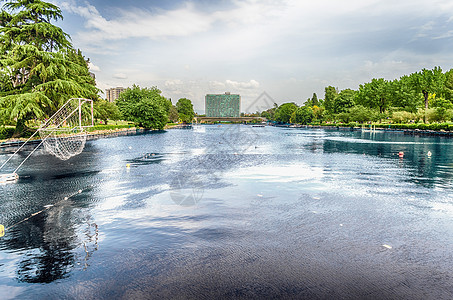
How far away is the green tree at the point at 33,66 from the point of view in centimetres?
4512

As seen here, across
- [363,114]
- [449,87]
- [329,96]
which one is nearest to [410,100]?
[449,87]

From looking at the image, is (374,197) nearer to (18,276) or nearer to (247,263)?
(247,263)

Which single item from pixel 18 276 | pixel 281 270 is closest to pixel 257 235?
pixel 281 270

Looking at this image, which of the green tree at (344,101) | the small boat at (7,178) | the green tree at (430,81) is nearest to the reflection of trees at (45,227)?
the small boat at (7,178)

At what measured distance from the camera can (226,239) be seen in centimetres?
1131

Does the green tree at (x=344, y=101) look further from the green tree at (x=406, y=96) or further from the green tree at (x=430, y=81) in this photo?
the green tree at (x=430, y=81)

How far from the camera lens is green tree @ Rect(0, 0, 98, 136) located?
45125 mm

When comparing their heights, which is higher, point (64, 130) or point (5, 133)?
point (64, 130)

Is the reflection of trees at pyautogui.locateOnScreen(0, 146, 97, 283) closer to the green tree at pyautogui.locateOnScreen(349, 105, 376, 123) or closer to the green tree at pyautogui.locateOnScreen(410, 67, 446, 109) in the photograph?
the green tree at pyautogui.locateOnScreen(410, 67, 446, 109)

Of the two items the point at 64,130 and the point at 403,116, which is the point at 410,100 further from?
the point at 64,130

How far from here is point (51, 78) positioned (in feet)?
168

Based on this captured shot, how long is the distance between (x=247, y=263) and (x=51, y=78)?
176 ft

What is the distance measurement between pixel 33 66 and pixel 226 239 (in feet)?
176

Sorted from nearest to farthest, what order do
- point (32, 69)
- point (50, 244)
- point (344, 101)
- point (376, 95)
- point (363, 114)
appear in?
point (50, 244) < point (32, 69) < point (363, 114) < point (376, 95) < point (344, 101)
